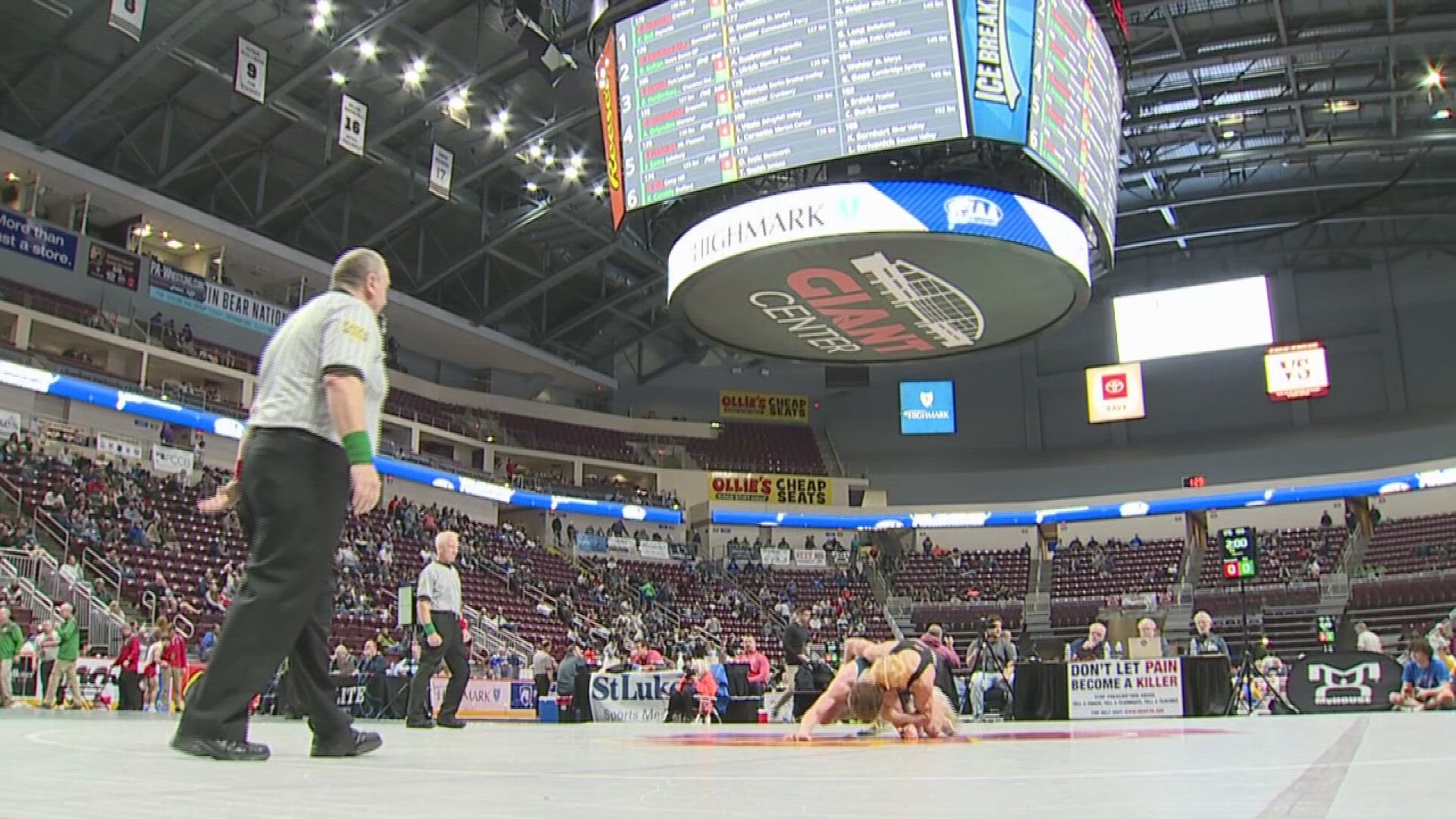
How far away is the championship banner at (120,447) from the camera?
25969mm

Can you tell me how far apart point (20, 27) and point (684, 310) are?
16.8 meters

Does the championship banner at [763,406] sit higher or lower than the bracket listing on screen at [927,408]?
higher

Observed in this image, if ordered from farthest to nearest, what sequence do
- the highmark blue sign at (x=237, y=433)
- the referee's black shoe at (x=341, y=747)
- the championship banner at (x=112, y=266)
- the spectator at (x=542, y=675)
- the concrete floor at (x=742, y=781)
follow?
the championship banner at (x=112, y=266)
the highmark blue sign at (x=237, y=433)
the spectator at (x=542, y=675)
the referee's black shoe at (x=341, y=747)
the concrete floor at (x=742, y=781)

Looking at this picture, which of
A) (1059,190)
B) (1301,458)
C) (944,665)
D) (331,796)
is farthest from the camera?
(1301,458)

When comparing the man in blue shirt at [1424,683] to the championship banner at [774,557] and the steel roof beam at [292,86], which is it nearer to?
the steel roof beam at [292,86]

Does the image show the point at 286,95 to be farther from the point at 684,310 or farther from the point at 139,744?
the point at 139,744

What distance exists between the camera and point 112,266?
28.2 metres

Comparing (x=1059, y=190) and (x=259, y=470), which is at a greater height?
(x=1059, y=190)

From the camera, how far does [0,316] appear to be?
25531mm

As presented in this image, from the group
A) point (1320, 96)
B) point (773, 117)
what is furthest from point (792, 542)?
point (773, 117)

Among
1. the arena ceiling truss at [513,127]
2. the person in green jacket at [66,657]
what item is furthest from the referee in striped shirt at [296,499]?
the arena ceiling truss at [513,127]

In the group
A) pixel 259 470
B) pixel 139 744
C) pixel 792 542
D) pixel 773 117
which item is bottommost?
pixel 139 744

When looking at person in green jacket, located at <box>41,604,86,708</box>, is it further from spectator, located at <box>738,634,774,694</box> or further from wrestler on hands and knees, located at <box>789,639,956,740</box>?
wrestler on hands and knees, located at <box>789,639,956,740</box>

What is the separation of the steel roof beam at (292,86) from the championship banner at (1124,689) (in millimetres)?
17496
